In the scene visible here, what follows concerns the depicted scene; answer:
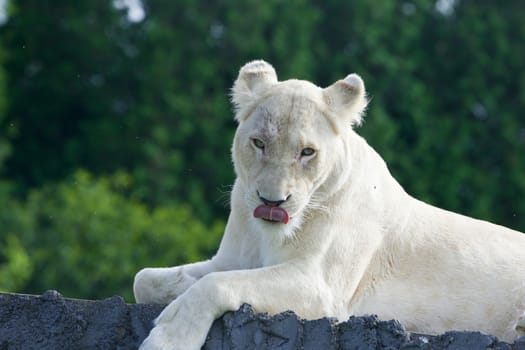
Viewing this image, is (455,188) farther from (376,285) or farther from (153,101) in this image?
(376,285)

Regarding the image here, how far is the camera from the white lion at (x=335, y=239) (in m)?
6.81

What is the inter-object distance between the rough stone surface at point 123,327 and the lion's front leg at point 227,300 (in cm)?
8

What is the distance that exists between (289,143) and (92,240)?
38.7 feet

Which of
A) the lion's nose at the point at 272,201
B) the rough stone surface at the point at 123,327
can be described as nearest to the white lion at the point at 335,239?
the lion's nose at the point at 272,201

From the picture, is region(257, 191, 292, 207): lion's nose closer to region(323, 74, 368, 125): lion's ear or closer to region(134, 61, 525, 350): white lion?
region(134, 61, 525, 350): white lion

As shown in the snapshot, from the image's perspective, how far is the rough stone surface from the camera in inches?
234

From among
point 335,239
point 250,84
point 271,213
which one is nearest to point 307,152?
point 271,213

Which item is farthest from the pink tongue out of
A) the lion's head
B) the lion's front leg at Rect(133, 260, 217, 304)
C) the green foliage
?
the green foliage

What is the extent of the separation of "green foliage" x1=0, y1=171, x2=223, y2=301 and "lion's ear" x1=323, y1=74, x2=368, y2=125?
392 inches

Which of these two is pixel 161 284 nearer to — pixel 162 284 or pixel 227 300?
pixel 162 284

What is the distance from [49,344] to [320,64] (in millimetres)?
17191

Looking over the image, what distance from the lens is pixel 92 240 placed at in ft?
60.1

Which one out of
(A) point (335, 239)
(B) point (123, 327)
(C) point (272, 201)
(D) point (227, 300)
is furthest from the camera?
(A) point (335, 239)

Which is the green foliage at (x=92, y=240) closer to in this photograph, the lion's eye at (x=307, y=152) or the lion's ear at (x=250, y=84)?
the lion's ear at (x=250, y=84)
